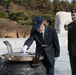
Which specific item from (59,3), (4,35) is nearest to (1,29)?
(4,35)

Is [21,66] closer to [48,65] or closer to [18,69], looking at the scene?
[18,69]

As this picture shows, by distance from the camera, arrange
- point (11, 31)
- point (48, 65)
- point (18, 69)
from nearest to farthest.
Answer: point (18, 69)
point (48, 65)
point (11, 31)

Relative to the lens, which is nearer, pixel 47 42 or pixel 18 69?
pixel 18 69

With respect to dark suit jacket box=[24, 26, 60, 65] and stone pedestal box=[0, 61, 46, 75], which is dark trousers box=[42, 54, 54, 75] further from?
stone pedestal box=[0, 61, 46, 75]

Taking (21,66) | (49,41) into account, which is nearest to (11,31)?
(49,41)

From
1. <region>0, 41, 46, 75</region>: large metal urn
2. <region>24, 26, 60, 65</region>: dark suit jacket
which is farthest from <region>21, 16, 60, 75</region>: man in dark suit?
<region>0, 41, 46, 75</region>: large metal urn

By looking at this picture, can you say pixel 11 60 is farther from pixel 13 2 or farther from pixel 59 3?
pixel 59 3

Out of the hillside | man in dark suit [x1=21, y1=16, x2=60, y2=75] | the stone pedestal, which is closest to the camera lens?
the stone pedestal

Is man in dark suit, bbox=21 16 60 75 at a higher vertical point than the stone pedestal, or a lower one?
higher

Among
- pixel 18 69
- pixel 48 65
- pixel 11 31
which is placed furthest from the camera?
pixel 11 31

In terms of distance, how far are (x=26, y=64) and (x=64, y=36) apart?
8.73 m

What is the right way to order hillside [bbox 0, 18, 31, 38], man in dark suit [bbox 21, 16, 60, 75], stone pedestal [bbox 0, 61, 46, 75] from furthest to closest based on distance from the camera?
hillside [bbox 0, 18, 31, 38], man in dark suit [bbox 21, 16, 60, 75], stone pedestal [bbox 0, 61, 46, 75]

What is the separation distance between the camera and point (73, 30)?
4121mm

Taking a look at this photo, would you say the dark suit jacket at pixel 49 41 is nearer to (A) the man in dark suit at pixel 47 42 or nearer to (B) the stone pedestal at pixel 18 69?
(A) the man in dark suit at pixel 47 42
